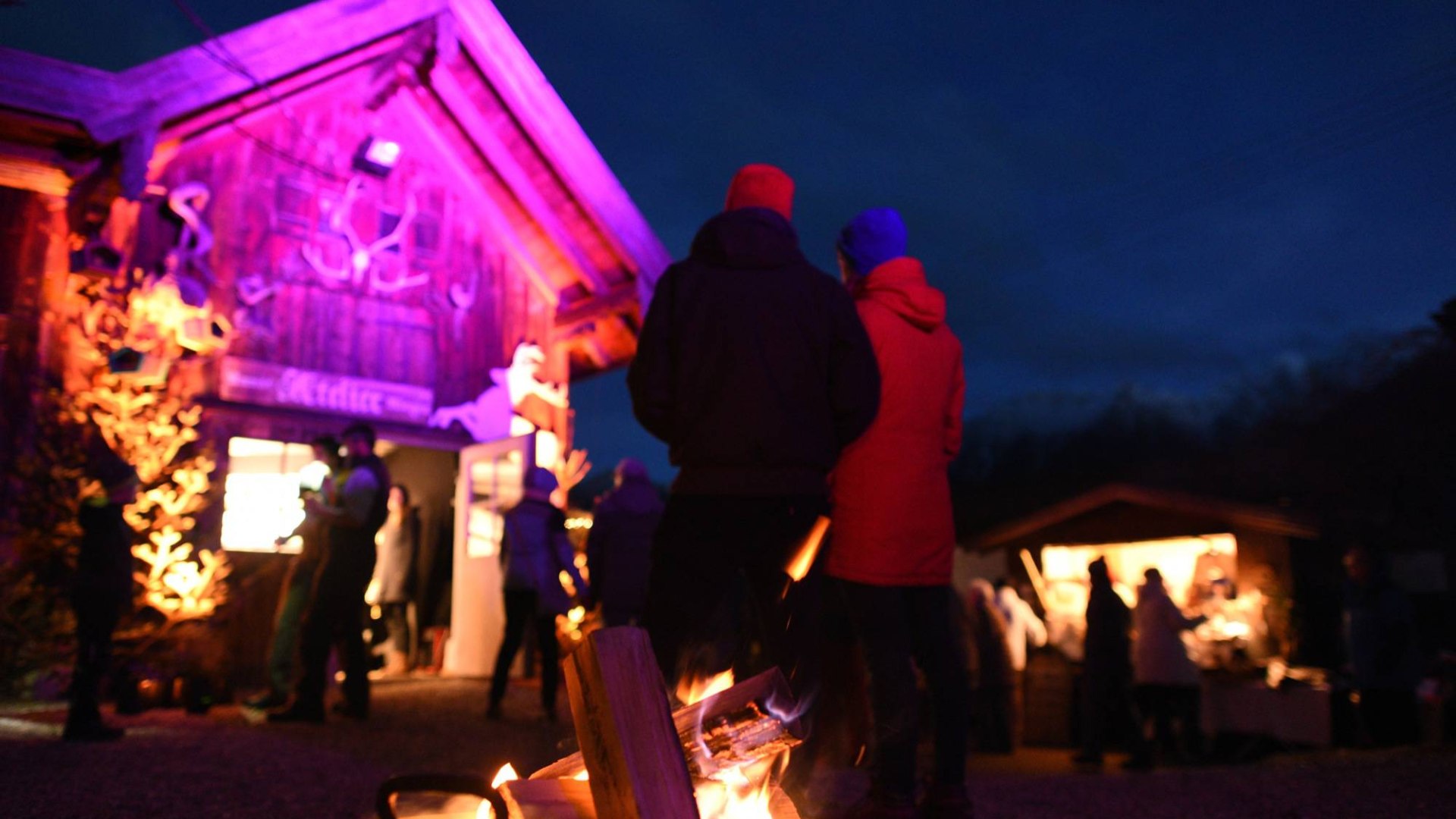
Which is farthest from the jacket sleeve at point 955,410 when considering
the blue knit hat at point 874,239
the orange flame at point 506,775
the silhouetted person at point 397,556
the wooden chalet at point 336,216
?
the silhouetted person at point 397,556

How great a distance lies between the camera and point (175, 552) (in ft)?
29.2

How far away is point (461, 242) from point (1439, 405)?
60.9 feet

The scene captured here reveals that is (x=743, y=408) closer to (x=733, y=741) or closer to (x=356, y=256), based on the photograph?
(x=733, y=741)

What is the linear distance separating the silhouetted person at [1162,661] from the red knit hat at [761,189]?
7.78m

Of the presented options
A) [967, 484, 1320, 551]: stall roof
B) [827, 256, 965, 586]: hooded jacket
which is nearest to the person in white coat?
[967, 484, 1320, 551]: stall roof

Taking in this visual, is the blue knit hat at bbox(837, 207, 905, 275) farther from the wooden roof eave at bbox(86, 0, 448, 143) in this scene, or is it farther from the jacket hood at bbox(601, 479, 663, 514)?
the wooden roof eave at bbox(86, 0, 448, 143)

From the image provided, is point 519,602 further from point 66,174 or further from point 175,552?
point 66,174

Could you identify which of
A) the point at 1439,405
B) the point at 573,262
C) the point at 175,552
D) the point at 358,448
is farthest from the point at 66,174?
the point at 1439,405

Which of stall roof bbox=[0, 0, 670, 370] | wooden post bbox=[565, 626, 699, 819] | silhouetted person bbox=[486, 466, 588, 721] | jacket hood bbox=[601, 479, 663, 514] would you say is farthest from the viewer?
stall roof bbox=[0, 0, 670, 370]

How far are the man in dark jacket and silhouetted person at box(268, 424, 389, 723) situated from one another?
4.49 metres

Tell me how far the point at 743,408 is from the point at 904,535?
81cm

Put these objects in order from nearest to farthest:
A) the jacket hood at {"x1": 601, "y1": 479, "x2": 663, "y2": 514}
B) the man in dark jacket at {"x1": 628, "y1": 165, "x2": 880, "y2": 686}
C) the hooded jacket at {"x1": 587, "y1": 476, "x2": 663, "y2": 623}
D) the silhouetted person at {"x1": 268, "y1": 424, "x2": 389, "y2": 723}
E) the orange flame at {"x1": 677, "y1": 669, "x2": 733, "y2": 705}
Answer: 1. the orange flame at {"x1": 677, "y1": 669, "x2": 733, "y2": 705}
2. the man in dark jacket at {"x1": 628, "y1": 165, "x2": 880, "y2": 686}
3. the silhouetted person at {"x1": 268, "y1": 424, "x2": 389, "y2": 723}
4. the hooded jacket at {"x1": 587, "y1": 476, "x2": 663, "y2": 623}
5. the jacket hood at {"x1": 601, "y1": 479, "x2": 663, "y2": 514}

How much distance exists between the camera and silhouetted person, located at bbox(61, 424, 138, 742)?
18.7ft

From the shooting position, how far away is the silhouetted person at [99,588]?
18.7 feet
